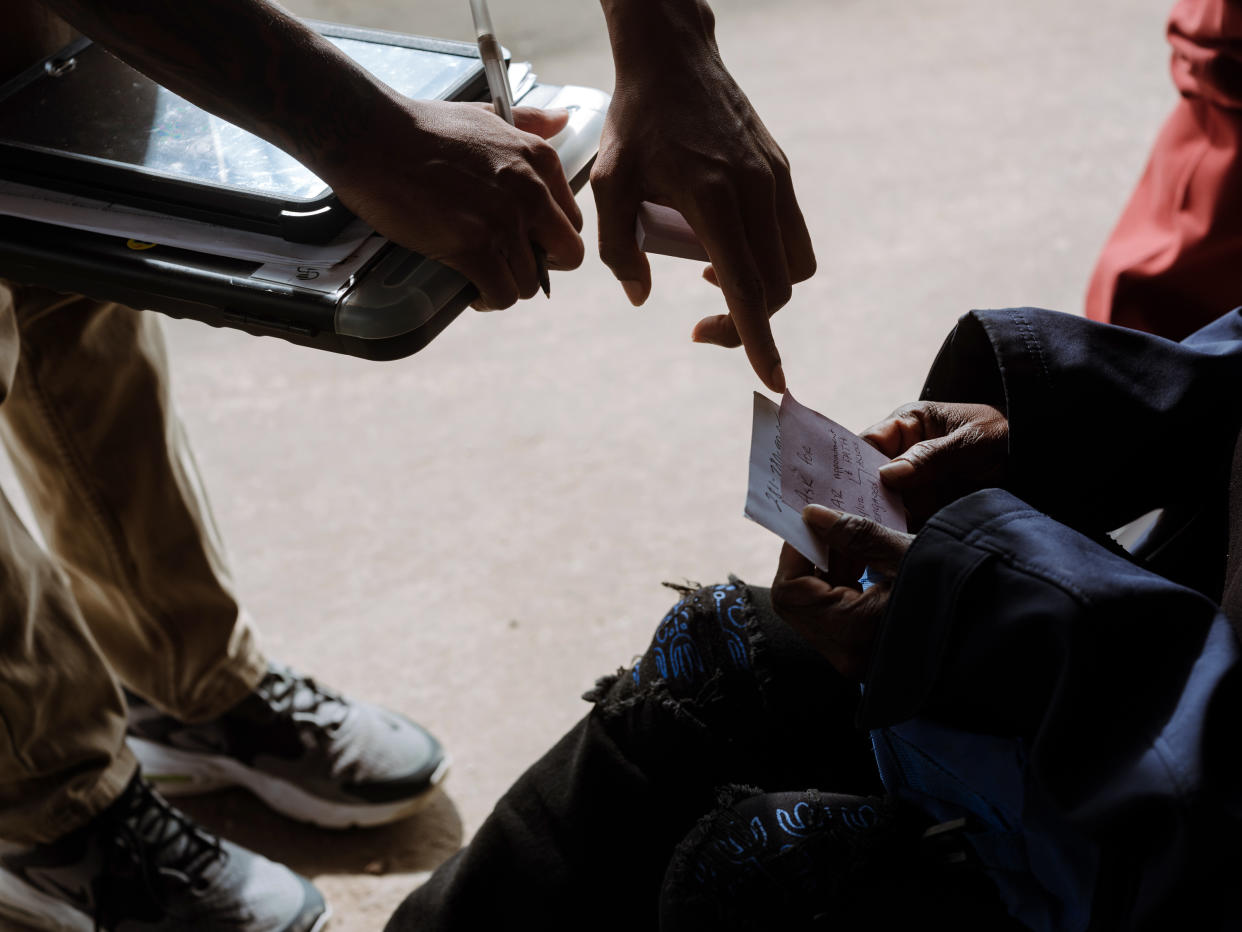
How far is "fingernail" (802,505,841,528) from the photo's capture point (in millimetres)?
673

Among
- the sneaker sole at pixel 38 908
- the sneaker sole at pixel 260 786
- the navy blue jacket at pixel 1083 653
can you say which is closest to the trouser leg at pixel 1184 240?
the navy blue jacket at pixel 1083 653

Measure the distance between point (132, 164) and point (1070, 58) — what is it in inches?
97.3

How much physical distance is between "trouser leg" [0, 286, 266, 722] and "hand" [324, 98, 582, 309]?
1.40 feet

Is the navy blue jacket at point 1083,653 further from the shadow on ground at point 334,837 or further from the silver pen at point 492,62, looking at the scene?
the shadow on ground at point 334,837

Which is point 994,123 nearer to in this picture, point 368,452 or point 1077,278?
point 1077,278

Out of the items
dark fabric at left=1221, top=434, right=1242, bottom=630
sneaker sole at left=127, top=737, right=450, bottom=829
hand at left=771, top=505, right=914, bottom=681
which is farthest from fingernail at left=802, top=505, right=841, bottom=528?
sneaker sole at left=127, top=737, right=450, bottom=829

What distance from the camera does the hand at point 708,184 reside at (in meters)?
0.80

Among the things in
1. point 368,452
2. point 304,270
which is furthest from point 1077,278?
point 304,270

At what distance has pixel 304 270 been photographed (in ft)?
2.37

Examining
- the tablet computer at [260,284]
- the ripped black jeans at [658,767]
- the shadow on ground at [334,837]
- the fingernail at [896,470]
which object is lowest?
the shadow on ground at [334,837]

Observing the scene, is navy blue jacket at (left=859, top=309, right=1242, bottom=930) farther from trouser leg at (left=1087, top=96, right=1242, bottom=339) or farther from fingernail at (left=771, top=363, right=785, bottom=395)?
trouser leg at (left=1087, top=96, right=1242, bottom=339)

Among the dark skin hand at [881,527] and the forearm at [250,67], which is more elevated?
the forearm at [250,67]

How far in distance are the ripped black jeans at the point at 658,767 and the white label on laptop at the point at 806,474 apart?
108mm

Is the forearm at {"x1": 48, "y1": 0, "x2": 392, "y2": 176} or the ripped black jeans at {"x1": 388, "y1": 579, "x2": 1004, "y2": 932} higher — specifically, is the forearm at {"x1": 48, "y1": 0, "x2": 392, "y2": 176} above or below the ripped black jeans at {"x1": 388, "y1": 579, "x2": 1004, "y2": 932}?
above
